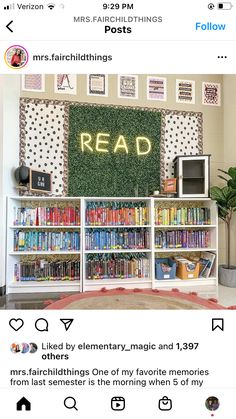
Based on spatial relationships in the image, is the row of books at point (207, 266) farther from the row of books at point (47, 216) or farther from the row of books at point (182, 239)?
the row of books at point (47, 216)

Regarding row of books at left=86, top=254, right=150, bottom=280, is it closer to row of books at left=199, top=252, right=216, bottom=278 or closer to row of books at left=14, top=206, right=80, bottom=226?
row of books at left=14, top=206, right=80, bottom=226

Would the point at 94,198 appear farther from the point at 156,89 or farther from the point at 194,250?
the point at 156,89

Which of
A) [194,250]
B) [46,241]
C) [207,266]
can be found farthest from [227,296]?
[46,241]
